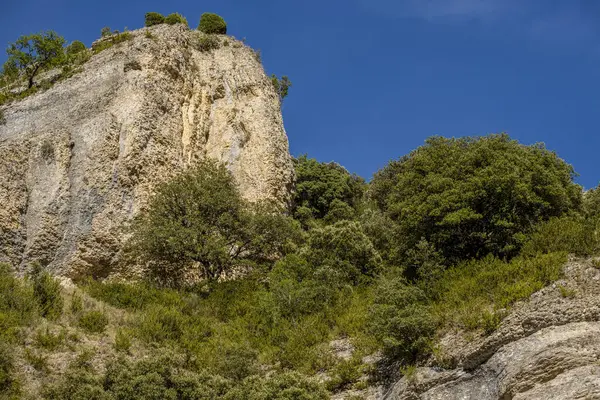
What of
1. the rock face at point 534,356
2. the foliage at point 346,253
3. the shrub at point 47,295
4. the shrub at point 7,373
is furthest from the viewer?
the foliage at point 346,253

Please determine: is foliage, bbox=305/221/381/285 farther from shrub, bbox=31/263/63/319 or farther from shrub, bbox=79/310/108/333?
shrub, bbox=31/263/63/319

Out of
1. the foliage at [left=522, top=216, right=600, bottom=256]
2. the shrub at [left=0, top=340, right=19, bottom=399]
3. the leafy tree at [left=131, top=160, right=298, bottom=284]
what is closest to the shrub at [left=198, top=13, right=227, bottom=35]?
the leafy tree at [left=131, top=160, right=298, bottom=284]

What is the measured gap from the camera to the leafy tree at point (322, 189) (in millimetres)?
41719

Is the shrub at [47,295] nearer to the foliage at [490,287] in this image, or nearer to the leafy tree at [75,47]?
the foliage at [490,287]

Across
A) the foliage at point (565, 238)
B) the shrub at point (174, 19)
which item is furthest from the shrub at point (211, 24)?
the foliage at point (565, 238)

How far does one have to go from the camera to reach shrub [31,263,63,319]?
1845cm

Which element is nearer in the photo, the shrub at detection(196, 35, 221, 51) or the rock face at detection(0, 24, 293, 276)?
the rock face at detection(0, 24, 293, 276)

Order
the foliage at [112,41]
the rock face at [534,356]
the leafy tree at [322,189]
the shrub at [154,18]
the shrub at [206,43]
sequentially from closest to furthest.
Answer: the rock face at [534,356]
the foliage at [112,41]
the shrub at [206,43]
the leafy tree at [322,189]
the shrub at [154,18]

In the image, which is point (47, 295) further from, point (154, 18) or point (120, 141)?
point (154, 18)

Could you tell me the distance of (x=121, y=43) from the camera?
3672cm

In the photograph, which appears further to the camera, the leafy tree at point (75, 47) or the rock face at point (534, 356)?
the leafy tree at point (75, 47)

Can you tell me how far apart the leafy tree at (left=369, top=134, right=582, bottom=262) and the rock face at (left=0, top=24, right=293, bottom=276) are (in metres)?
10.2

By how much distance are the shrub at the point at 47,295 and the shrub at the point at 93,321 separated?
29.4 inches

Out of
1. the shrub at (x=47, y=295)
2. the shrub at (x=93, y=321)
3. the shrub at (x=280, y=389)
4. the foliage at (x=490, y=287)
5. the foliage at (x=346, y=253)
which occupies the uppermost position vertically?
the foliage at (x=346, y=253)
